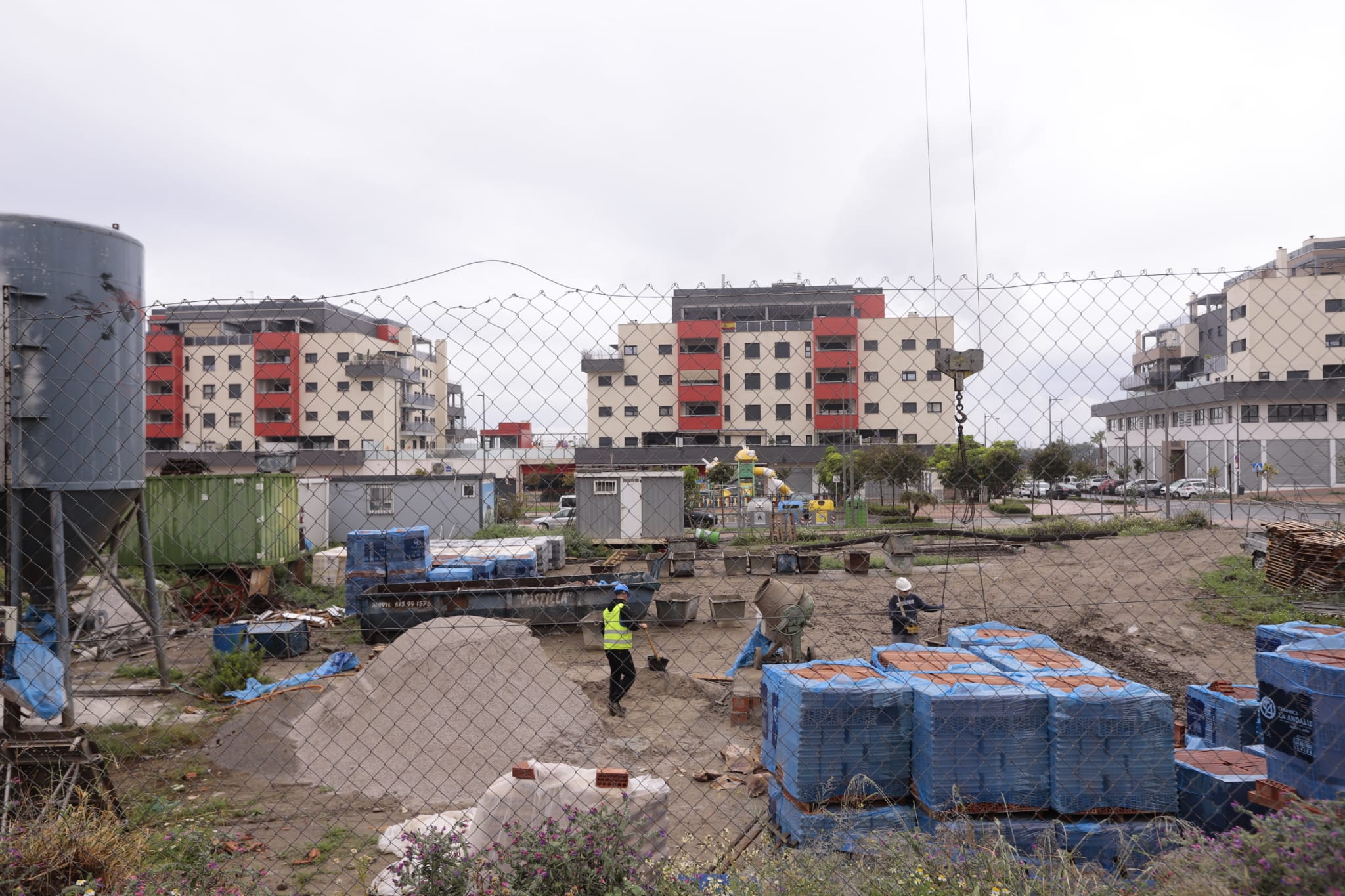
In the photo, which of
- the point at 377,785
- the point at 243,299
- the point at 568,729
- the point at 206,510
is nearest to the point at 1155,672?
the point at 568,729

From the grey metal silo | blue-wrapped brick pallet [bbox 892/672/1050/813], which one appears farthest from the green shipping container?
blue-wrapped brick pallet [bbox 892/672/1050/813]

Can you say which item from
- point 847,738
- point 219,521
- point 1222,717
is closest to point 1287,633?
point 1222,717

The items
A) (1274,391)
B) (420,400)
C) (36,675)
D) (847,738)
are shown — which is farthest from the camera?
(36,675)

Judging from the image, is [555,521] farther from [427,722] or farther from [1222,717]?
[1222,717]

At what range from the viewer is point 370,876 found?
4.60 m

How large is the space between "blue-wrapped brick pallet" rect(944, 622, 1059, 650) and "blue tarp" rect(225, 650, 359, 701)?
298 inches

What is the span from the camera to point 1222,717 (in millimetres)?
5199

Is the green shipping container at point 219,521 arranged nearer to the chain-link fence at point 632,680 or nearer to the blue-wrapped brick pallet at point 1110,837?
the chain-link fence at point 632,680

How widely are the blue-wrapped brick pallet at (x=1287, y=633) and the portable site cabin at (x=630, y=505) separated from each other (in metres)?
20.1

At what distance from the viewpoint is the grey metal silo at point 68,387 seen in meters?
5.18

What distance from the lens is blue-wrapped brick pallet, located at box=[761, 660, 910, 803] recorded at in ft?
13.4

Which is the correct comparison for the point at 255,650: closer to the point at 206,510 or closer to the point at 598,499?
the point at 206,510

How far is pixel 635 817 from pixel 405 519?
822 inches

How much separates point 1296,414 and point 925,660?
2467 mm
